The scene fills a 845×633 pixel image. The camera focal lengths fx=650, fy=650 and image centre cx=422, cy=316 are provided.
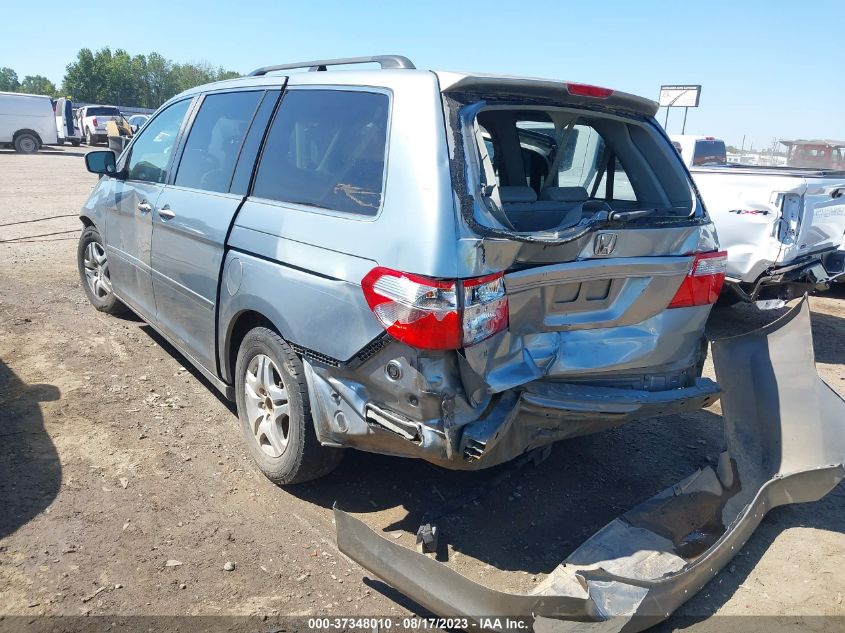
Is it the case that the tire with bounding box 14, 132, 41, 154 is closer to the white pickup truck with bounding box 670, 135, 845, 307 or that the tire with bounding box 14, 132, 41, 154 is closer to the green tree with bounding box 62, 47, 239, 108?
the white pickup truck with bounding box 670, 135, 845, 307

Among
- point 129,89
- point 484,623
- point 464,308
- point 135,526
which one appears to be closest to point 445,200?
point 464,308

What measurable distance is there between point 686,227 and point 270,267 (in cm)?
198

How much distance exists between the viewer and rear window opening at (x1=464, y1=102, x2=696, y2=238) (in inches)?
128

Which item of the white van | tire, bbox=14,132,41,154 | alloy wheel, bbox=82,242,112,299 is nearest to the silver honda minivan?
alloy wheel, bbox=82,242,112,299

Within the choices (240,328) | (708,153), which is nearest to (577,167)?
(240,328)

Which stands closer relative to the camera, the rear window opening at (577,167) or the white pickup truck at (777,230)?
the rear window opening at (577,167)

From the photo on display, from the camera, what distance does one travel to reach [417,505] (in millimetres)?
3322

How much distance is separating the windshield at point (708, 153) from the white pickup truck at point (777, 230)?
3.93m

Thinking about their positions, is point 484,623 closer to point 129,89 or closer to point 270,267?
point 270,267

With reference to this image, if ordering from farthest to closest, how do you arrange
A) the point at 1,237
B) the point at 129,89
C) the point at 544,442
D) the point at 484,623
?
the point at 129,89, the point at 1,237, the point at 544,442, the point at 484,623

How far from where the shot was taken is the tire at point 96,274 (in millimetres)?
5582

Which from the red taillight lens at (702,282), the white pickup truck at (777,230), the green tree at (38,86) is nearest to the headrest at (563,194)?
the red taillight lens at (702,282)

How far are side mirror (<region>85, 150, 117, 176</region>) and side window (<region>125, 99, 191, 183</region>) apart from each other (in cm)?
18

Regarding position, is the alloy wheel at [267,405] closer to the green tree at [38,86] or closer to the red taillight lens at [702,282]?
the red taillight lens at [702,282]
